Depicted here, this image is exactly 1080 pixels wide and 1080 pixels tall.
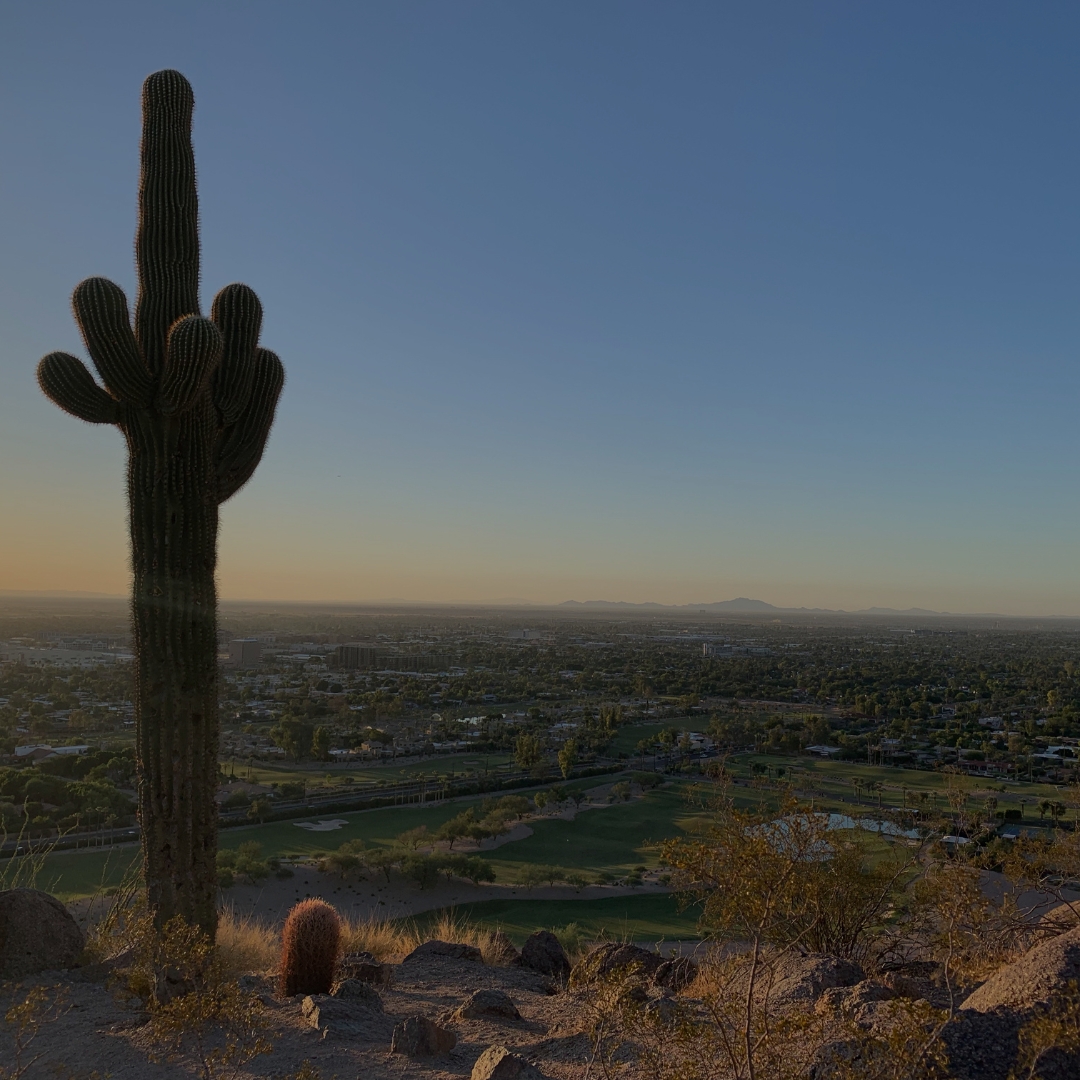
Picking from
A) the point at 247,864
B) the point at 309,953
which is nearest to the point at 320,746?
the point at 247,864

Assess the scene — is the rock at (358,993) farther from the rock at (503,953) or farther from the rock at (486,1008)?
the rock at (503,953)

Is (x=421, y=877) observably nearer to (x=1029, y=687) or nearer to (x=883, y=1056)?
(x=883, y=1056)

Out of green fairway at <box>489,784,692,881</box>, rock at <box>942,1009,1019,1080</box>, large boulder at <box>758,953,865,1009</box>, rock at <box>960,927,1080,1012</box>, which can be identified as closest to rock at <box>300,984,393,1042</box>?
large boulder at <box>758,953,865,1009</box>

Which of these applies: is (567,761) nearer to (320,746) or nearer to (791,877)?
(320,746)

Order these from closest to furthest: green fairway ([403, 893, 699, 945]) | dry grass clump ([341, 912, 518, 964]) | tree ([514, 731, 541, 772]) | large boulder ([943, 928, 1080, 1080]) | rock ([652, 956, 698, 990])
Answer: large boulder ([943, 928, 1080, 1080])
rock ([652, 956, 698, 990])
dry grass clump ([341, 912, 518, 964])
green fairway ([403, 893, 699, 945])
tree ([514, 731, 541, 772])

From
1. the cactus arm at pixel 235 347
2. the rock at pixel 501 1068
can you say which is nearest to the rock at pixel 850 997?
the rock at pixel 501 1068

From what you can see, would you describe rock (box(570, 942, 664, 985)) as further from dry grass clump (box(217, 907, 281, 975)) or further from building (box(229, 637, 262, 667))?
building (box(229, 637, 262, 667))

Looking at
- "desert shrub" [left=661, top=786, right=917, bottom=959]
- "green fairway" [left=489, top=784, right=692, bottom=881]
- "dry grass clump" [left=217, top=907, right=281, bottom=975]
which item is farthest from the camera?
"green fairway" [left=489, top=784, right=692, bottom=881]
